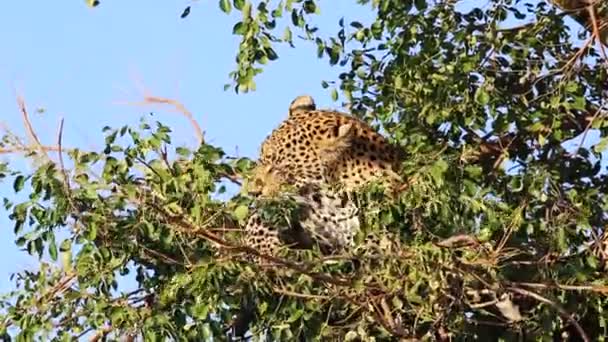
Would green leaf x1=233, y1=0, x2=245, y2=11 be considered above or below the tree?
above

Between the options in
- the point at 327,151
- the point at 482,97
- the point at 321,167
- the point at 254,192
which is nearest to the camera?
the point at 254,192

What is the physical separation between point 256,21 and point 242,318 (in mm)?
1091

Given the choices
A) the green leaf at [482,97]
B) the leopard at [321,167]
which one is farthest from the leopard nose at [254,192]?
the green leaf at [482,97]

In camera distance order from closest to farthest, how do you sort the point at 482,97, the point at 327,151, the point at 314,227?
the point at 482,97 < the point at 314,227 < the point at 327,151

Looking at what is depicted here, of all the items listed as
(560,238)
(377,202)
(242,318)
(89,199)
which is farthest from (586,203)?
(89,199)

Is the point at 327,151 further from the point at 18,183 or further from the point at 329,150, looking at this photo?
the point at 18,183

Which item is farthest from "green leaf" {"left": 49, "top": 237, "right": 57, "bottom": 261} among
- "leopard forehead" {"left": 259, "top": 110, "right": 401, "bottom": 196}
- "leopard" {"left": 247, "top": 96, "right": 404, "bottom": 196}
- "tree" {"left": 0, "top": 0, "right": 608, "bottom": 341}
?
"leopard forehead" {"left": 259, "top": 110, "right": 401, "bottom": 196}

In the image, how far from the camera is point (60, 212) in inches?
233

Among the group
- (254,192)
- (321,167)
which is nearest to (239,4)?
(254,192)

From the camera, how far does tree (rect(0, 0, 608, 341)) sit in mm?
5977

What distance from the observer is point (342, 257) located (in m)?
6.11

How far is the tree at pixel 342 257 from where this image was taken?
5.98m

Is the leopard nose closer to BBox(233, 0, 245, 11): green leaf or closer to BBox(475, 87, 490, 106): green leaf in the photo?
BBox(233, 0, 245, 11): green leaf

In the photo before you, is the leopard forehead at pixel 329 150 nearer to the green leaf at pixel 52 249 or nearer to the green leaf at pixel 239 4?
the green leaf at pixel 239 4
